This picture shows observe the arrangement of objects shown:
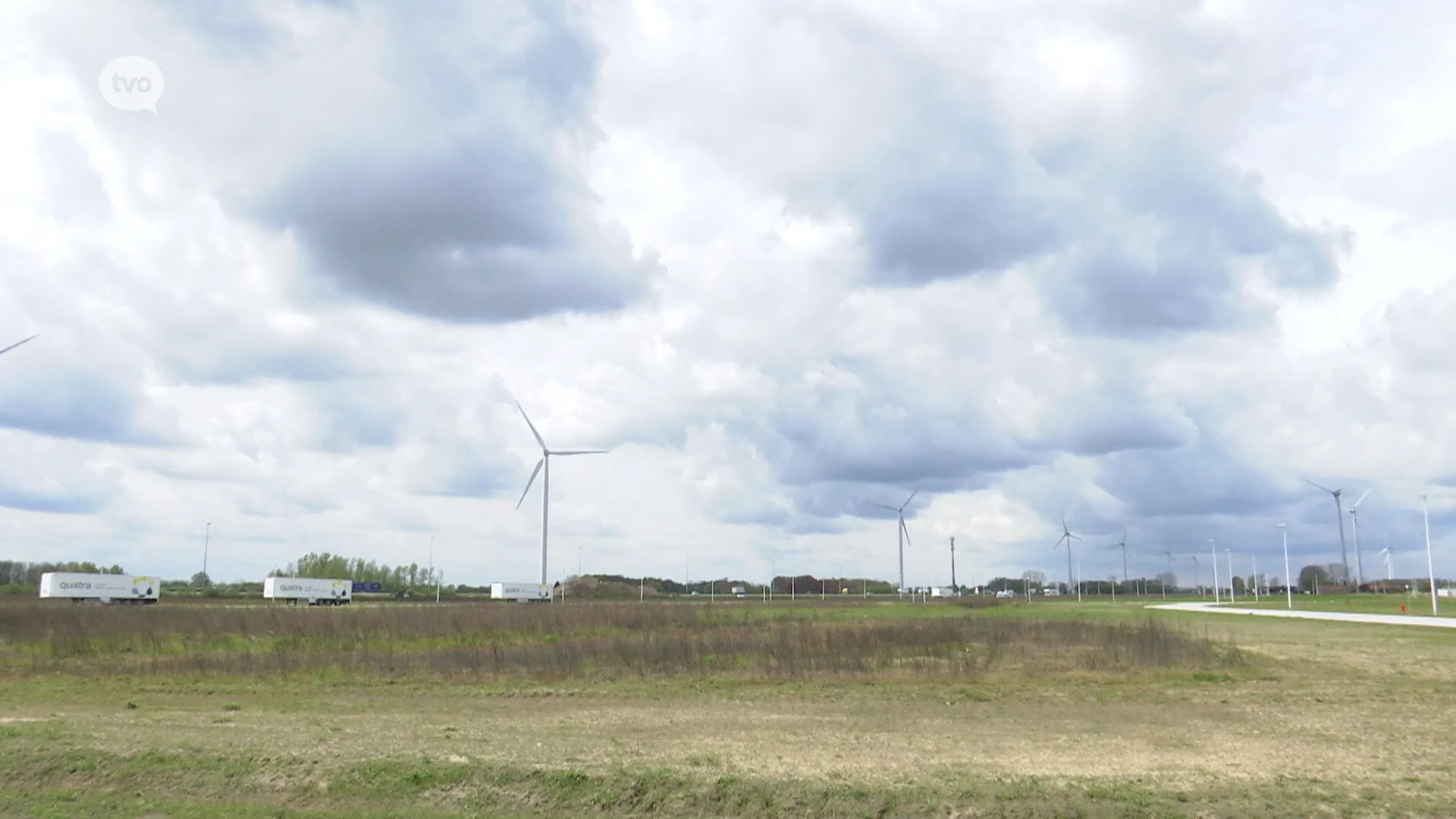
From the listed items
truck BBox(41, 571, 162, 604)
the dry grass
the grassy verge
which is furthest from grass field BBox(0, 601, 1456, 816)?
truck BBox(41, 571, 162, 604)

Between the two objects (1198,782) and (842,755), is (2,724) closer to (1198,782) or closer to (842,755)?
(842,755)

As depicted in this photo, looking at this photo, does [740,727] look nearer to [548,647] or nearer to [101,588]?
[548,647]

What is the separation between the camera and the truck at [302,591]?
414ft

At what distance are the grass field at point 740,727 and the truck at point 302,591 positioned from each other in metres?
85.7

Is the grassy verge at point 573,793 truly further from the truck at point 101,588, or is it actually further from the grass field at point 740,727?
the truck at point 101,588

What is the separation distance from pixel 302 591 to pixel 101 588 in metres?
21.1

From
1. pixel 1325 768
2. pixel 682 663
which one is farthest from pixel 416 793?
pixel 682 663

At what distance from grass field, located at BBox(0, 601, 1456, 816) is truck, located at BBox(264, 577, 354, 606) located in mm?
85653

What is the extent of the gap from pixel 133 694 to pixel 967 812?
2362cm

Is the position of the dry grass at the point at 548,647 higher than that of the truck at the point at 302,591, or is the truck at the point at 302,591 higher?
the truck at the point at 302,591

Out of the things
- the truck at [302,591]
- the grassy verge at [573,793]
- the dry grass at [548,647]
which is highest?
the truck at [302,591]

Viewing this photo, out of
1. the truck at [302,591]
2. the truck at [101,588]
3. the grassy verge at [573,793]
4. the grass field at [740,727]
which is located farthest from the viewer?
the truck at [302,591]

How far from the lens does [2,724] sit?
20906mm

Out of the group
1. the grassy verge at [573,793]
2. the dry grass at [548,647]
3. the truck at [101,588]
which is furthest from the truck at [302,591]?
the grassy verge at [573,793]
